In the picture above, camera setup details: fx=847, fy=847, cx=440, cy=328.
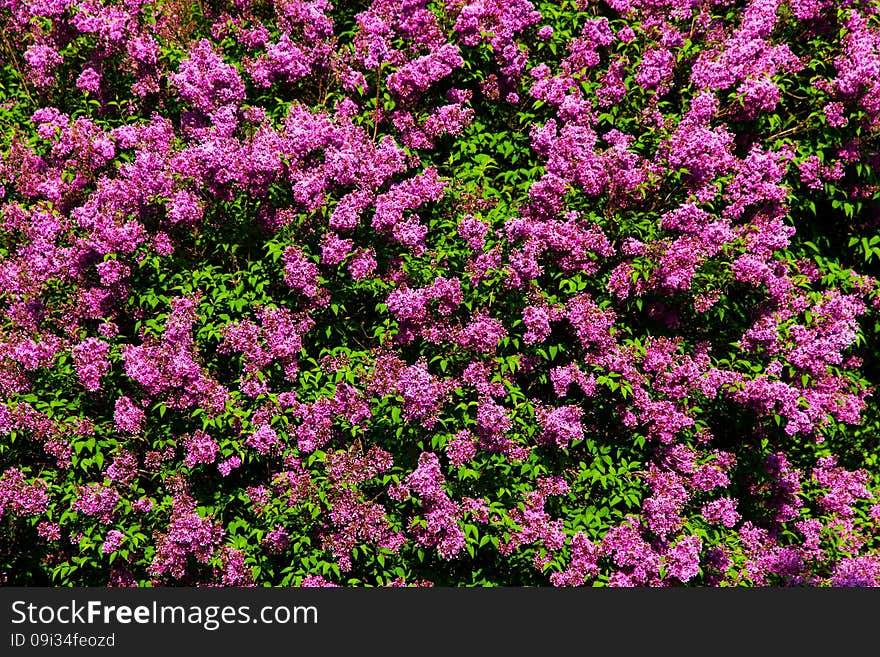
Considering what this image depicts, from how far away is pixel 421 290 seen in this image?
540 centimetres

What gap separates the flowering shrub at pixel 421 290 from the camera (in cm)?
546

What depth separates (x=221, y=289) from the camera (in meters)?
5.61

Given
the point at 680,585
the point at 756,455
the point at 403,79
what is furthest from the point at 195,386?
the point at 756,455

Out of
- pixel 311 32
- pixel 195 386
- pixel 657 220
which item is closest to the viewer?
pixel 195 386

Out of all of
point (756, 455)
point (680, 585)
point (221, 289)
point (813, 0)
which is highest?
point (813, 0)

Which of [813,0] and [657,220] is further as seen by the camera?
[813,0]

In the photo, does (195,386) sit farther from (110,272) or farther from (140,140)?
(140,140)

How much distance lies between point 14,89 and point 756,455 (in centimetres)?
634

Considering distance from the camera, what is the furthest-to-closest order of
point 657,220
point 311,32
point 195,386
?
1. point 311,32
2. point 657,220
3. point 195,386

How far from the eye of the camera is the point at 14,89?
6551 mm

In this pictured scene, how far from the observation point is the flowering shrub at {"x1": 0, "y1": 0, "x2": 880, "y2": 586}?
546cm

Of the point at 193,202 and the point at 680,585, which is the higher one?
the point at 193,202

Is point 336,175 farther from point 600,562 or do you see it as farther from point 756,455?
point 756,455

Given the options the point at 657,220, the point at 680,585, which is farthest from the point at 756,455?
the point at 657,220
